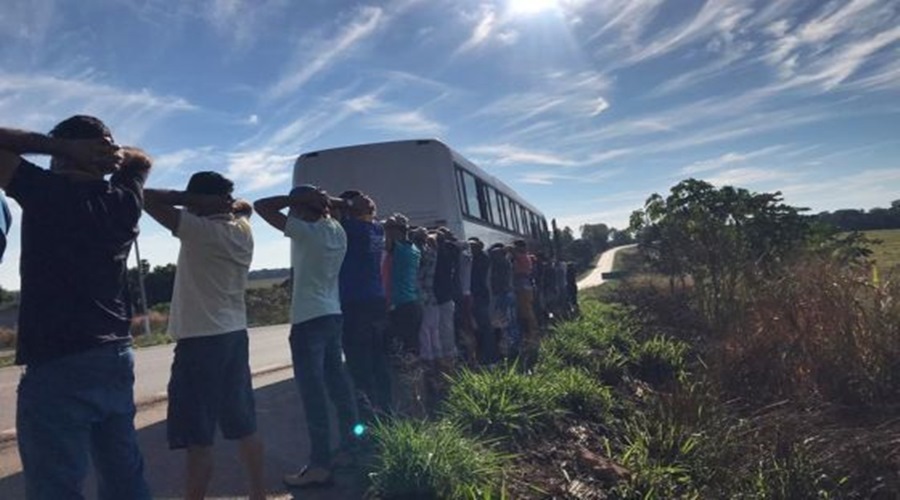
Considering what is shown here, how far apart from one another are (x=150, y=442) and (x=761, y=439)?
15.7 ft

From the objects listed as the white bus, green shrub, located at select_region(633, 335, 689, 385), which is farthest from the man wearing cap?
the white bus

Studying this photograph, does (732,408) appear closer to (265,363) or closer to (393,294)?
(393,294)

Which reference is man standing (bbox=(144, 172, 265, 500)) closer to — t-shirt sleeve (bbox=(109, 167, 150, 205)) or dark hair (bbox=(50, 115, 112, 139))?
t-shirt sleeve (bbox=(109, 167, 150, 205))

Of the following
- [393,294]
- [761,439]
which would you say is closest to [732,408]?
[761,439]

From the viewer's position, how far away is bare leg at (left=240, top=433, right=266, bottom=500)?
4008 millimetres

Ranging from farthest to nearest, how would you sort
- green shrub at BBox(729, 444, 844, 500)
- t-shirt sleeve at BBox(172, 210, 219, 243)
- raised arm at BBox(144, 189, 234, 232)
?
green shrub at BBox(729, 444, 844, 500)
t-shirt sleeve at BBox(172, 210, 219, 243)
raised arm at BBox(144, 189, 234, 232)

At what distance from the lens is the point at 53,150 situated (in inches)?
105

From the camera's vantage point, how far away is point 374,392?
5.61m

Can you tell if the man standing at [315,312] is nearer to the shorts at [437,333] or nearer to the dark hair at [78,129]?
the dark hair at [78,129]

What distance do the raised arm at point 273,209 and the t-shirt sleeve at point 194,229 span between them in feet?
2.78

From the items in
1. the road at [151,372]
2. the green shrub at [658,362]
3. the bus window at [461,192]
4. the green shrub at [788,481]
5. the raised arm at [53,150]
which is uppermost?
the bus window at [461,192]

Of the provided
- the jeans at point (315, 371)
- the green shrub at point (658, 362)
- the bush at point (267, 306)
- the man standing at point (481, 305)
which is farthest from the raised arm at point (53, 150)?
the bush at point (267, 306)

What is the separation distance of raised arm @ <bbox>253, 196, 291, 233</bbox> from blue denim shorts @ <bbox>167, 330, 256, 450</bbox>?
38.0 inches

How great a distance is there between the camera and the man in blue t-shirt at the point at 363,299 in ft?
18.1
